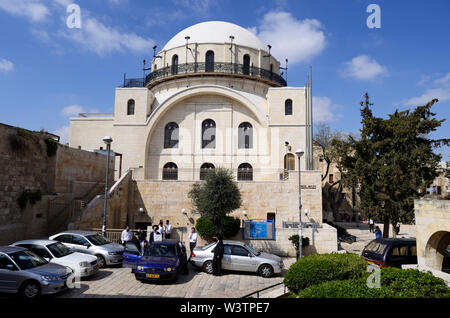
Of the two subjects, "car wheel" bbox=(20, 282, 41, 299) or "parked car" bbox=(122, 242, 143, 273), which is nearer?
"car wheel" bbox=(20, 282, 41, 299)

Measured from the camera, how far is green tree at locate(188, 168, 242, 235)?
47.4 ft

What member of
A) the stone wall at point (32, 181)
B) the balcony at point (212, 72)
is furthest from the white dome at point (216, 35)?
the stone wall at point (32, 181)

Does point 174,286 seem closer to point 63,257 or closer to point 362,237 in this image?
point 63,257

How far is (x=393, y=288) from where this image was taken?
5684 millimetres

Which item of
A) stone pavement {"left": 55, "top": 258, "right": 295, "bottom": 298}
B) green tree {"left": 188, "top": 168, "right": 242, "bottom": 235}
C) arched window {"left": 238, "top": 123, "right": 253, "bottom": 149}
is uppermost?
arched window {"left": 238, "top": 123, "right": 253, "bottom": 149}

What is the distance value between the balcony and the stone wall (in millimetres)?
11366

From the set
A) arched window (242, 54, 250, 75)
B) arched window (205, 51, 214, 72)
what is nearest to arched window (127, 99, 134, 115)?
arched window (205, 51, 214, 72)

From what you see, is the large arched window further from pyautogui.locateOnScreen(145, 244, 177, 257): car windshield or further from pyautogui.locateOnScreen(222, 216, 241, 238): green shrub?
pyautogui.locateOnScreen(145, 244, 177, 257): car windshield

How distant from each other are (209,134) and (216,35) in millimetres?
9518

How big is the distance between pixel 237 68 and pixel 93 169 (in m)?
13.9

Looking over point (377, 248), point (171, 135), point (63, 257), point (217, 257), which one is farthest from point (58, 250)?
point (171, 135)

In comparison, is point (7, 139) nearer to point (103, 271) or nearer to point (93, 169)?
point (93, 169)

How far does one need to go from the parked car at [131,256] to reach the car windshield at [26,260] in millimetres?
2672
